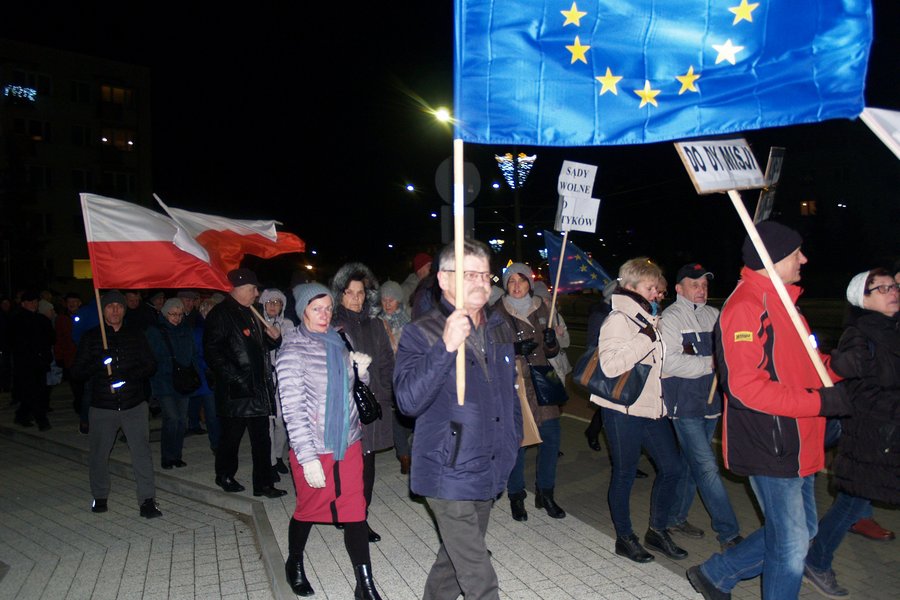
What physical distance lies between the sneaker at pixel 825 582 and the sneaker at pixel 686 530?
106 cm

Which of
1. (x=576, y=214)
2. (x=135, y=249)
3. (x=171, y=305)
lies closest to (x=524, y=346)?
(x=576, y=214)

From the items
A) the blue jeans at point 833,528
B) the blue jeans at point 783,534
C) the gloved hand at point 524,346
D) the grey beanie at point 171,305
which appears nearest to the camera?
the blue jeans at point 783,534

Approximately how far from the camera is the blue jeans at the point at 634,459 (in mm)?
5492

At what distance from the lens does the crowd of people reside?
12.2ft

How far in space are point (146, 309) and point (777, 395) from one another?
9312mm

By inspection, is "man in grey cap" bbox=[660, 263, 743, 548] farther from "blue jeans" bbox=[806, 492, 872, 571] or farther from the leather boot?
the leather boot

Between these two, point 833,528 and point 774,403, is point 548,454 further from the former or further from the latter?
point 774,403

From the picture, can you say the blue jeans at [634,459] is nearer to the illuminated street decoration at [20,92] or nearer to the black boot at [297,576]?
the black boot at [297,576]

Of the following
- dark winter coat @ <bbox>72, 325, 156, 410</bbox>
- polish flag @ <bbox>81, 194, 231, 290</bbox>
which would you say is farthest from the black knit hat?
dark winter coat @ <bbox>72, 325, 156, 410</bbox>

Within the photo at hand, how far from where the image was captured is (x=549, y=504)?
21.3 ft

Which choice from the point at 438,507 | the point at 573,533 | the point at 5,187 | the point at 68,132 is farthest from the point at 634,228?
the point at 68,132

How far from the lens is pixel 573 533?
600 centimetres

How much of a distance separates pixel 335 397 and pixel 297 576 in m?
1.25

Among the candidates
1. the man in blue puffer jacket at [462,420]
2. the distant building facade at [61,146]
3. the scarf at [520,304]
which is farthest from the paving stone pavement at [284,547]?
the distant building facade at [61,146]
